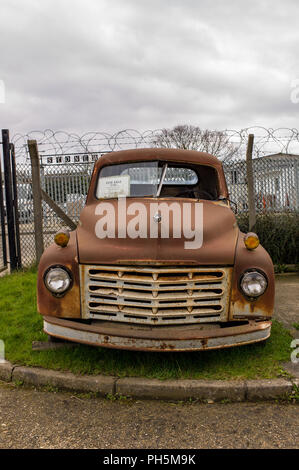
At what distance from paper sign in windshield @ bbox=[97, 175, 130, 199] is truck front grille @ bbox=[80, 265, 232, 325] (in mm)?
1303

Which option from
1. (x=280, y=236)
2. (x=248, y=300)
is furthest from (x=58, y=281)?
(x=280, y=236)

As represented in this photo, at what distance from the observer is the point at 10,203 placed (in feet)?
23.3

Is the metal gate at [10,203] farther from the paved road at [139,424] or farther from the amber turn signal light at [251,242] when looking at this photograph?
the amber turn signal light at [251,242]

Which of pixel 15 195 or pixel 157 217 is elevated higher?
pixel 15 195

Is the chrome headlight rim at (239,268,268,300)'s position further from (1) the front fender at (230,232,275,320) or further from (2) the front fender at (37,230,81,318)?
(2) the front fender at (37,230,81,318)

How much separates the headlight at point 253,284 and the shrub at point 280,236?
405 cm

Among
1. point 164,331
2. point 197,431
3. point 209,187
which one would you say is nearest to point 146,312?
point 164,331

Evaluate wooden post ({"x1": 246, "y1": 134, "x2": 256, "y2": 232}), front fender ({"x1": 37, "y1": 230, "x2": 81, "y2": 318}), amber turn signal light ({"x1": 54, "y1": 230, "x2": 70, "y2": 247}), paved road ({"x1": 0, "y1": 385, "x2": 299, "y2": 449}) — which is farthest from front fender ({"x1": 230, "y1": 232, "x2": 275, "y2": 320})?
wooden post ({"x1": 246, "y1": 134, "x2": 256, "y2": 232})

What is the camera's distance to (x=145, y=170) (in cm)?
434

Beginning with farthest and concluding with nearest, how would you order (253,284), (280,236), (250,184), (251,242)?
(280,236) → (250,184) → (251,242) → (253,284)

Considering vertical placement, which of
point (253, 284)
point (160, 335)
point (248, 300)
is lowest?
point (160, 335)

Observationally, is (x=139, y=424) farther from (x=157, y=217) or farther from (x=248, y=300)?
(x=157, y=217)

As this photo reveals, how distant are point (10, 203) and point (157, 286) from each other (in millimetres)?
4970

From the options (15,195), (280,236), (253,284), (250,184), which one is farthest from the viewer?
(15,195)
